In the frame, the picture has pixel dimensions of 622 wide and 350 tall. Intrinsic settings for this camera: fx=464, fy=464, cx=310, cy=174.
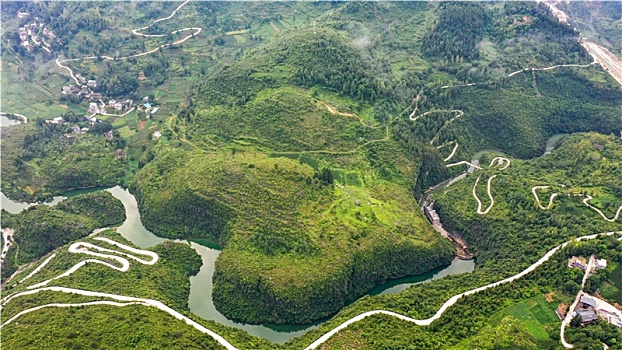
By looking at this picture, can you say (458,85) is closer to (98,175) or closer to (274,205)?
→ (274,205)

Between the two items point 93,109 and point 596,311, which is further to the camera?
point 93,109

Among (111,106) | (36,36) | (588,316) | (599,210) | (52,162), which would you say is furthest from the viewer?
(36,36)

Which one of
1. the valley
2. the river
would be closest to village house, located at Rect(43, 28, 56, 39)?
the valley

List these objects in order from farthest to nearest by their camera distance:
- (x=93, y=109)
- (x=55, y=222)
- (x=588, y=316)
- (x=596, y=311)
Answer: (x=93, y=109)
(x=55, y=222)
(x=596, y=311)
(x=588, y=316)

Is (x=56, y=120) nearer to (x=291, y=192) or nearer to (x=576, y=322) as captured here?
(x=291, y=192)

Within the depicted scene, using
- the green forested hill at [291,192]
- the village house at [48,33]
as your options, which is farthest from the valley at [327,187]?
the village house at [48,33]

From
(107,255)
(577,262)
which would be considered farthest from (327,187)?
(577,262)
